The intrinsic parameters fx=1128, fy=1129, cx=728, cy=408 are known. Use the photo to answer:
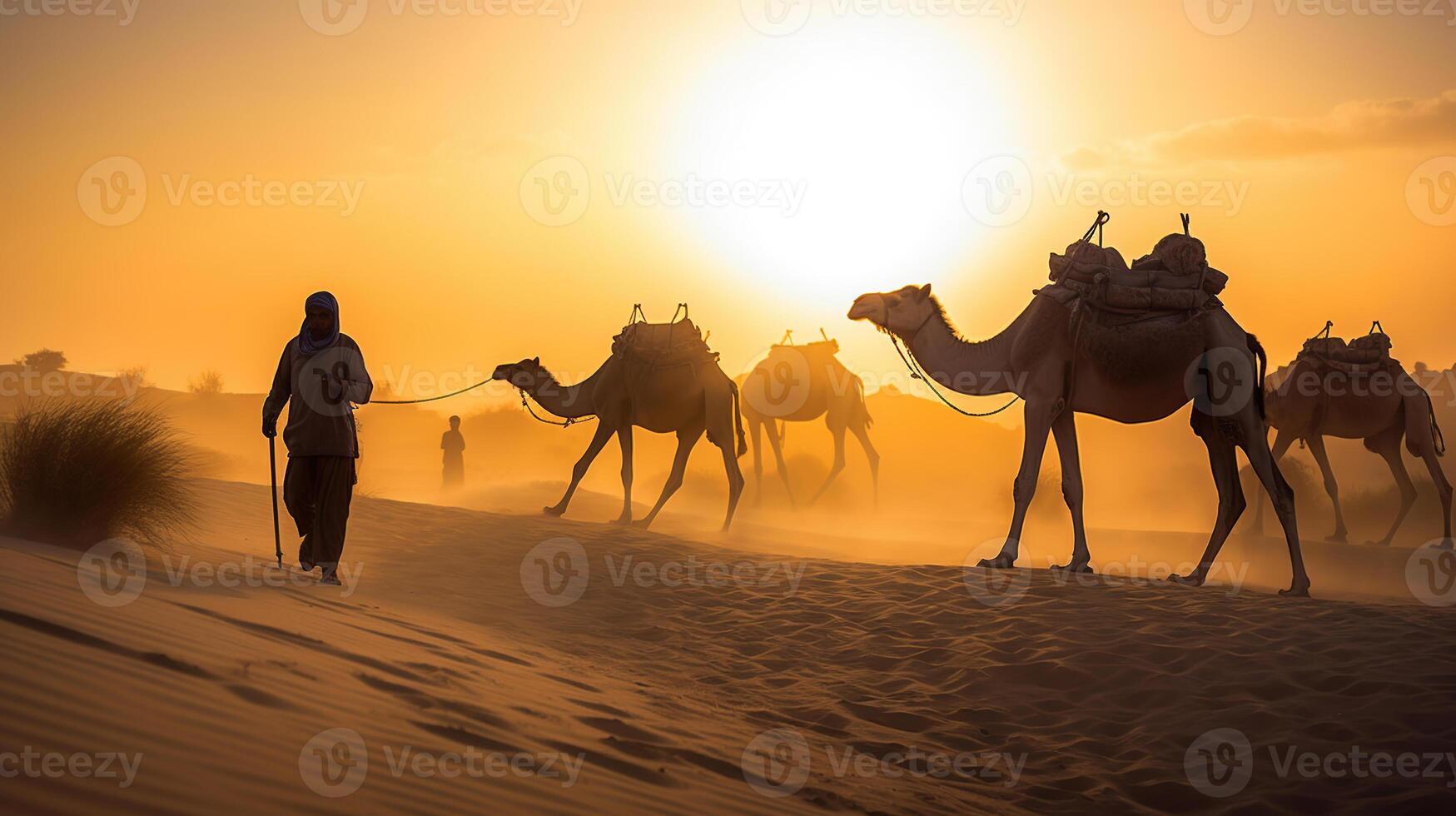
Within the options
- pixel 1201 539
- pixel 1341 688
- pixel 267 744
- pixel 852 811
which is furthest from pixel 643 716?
pixel 1201 539

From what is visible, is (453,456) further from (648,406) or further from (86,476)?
(86,476)

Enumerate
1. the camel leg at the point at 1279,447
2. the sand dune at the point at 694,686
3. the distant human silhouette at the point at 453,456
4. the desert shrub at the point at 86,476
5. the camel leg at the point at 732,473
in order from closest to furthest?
the sand dune at the point at 694,686 < the desert shrub at the point at 86,476 < the camel leg at the point at 732,473 < the camel leg at the point at 1279,447 < the distant human silhouette at the point at 453,456

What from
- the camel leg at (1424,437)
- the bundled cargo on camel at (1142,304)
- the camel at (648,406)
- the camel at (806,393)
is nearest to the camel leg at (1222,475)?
the bundled cargo on camel at (1142,304)

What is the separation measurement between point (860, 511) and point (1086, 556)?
18.4m

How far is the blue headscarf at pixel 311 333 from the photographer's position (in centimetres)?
865

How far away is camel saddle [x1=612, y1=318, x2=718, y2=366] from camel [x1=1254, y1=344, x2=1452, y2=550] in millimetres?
9286

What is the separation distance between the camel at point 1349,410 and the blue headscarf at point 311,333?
14896 millimetres

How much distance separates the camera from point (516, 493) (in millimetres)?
25969

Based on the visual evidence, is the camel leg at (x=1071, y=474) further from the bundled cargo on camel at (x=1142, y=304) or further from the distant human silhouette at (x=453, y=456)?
the distant human silhouette at (x=453, y=456)

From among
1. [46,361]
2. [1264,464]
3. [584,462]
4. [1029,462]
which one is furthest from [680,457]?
[46,361]

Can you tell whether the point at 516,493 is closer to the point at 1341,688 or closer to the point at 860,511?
the point at 860,511

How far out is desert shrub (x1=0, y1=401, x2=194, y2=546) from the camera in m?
8.24

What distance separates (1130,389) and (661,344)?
24.3 ft

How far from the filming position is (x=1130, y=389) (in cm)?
1127
